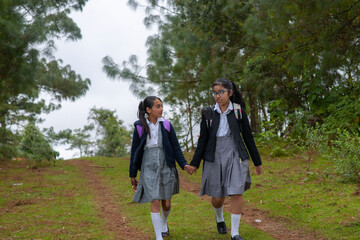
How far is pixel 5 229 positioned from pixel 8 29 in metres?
5.62

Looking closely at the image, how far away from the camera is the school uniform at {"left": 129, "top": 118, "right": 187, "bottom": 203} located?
13.3ft

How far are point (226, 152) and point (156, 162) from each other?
764 mm

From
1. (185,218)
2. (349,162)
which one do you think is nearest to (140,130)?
(185,218)

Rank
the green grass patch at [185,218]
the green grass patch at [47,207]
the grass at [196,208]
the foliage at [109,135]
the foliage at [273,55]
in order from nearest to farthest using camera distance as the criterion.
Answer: the green grass patch at [185,218] < the grass at [196,208] < the green grass patch at [47,207] < the foliage at [273,55] < the foliage at [109,135]

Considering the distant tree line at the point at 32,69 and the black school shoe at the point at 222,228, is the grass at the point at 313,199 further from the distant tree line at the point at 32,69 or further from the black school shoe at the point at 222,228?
the distant tree line at the point at 32,69

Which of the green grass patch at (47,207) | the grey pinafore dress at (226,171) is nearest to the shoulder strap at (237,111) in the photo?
the grey pinafore dress at (226,171)

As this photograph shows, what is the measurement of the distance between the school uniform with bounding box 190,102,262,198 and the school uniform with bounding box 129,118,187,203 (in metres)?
0.30

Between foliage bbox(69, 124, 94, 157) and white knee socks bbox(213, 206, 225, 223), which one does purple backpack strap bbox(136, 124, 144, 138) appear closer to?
white knee socks bbox(213, 206, 225, 223)

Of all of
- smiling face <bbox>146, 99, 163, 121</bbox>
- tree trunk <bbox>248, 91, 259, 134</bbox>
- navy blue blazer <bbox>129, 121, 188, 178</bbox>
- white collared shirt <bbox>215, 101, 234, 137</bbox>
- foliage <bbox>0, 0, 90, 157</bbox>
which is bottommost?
navy blue blazer <bbox>129, 121, 188, 178</bbox>

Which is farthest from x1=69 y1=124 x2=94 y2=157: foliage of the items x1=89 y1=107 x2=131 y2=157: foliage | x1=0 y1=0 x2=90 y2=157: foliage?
x1=0 y1=0 x2=90 y2=157: foliage

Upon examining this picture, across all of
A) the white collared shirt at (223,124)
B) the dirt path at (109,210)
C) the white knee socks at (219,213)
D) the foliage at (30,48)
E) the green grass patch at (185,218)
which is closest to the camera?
the white collared shirt at (223,124)

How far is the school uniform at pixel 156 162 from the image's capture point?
13.3ft

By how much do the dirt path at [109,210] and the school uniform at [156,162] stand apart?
904 mm

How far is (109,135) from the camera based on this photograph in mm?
29859
